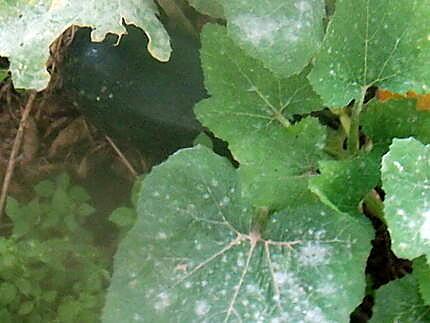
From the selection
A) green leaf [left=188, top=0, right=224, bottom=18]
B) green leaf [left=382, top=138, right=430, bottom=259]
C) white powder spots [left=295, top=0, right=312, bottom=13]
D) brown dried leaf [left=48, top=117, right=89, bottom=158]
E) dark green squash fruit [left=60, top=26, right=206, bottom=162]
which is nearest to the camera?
green leaf [left=382, top=138, right=430, bottom=259]

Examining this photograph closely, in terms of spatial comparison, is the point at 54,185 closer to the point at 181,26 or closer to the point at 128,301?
the point at 181,26

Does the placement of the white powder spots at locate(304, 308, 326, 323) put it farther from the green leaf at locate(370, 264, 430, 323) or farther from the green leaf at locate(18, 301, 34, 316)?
the green leaf at locate(18, 301, 34, 316)

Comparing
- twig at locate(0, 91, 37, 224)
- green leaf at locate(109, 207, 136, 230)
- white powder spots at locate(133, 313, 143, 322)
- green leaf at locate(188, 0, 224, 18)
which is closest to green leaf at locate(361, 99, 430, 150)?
green leaf at locate(188, 0, 224, 18)

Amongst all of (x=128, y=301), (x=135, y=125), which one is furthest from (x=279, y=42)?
(x=135, y=125)

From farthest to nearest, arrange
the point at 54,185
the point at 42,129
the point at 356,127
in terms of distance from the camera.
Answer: the point at 42,129 → the point at 54,185 → the point at 356,127

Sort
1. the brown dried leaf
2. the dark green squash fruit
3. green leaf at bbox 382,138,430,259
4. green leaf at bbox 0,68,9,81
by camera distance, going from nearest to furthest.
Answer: green leaf at bbox 382,138,430,259 < the dark green squash fruit < green leaf at bbox 0,68,9,81 < the brown dried leaf

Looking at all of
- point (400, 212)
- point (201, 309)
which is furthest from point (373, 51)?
point (201, 309)

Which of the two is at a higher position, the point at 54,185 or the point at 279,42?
the point at 279,42
